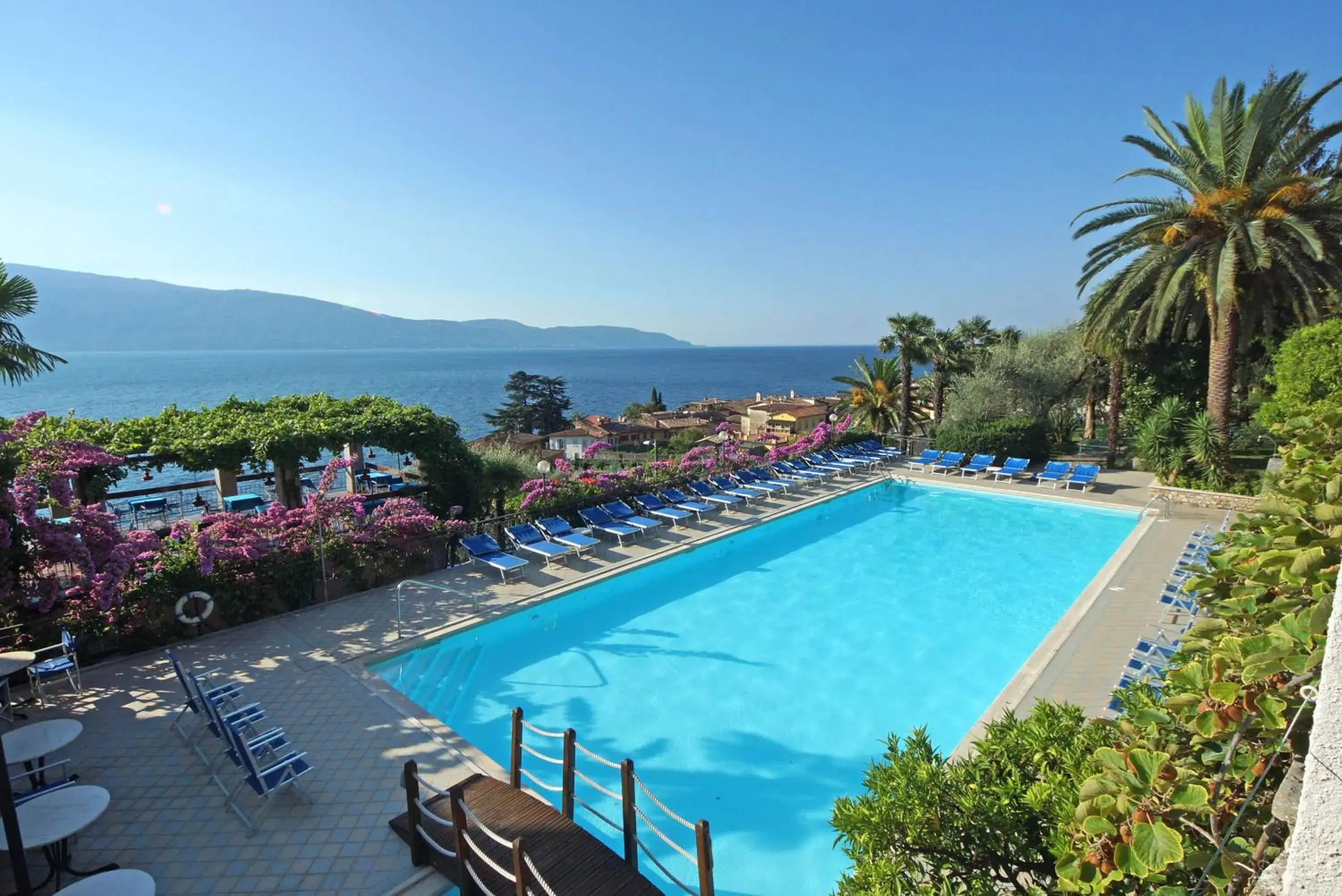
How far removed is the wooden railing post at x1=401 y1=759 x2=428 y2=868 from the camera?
16.2 ft

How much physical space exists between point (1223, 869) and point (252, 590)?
37.0 feet

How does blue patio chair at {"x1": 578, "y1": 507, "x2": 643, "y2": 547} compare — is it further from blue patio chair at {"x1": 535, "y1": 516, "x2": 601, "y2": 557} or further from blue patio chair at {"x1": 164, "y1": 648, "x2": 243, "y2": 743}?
blue patio chair at {"x1": 164, "y1": 648, "x2": 243, "y2": 743}

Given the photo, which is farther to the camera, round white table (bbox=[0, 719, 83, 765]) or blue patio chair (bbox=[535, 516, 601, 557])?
blue patio chair (bbox=[535, 516, 601, 557])

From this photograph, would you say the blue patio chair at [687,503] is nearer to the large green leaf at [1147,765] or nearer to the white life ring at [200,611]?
the white life ring at [200,611]

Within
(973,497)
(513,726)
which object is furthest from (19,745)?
(973,497)

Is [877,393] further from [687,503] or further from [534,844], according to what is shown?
[534,844]

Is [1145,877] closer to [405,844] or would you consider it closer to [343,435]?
[405,844]

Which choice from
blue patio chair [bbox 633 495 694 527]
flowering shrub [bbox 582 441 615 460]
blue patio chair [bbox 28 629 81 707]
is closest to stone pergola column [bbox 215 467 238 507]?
flowering shrub [bbox 582 441 615 460]

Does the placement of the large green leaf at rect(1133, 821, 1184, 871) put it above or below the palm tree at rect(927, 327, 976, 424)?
below

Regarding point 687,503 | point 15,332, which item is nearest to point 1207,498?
point 687,503

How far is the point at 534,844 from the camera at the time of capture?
15.6ft

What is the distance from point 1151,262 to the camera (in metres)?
16.5

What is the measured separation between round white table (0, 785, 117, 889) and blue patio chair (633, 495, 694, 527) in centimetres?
1120

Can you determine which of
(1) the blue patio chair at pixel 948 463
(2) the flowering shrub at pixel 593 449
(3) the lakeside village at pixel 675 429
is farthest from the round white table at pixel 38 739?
(3) the lakeside village at pixel 675 429
